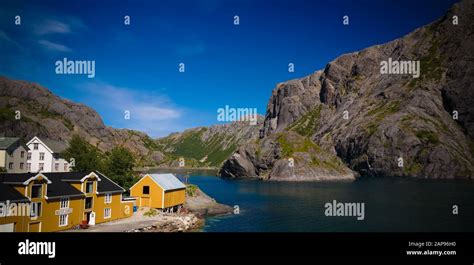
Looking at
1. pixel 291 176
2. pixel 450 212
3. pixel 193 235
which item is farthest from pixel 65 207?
pixel 291 176

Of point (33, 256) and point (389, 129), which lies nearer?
point (33, 256)

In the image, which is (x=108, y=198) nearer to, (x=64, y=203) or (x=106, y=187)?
(x=106, y=187)

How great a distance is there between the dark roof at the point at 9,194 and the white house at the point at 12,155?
159 ft

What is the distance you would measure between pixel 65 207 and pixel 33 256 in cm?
2666

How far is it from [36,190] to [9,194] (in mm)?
3982

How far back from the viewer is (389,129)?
654ft

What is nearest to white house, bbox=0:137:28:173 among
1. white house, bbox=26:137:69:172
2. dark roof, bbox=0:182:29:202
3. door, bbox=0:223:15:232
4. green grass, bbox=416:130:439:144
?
white house, bbox=26:137:69:172

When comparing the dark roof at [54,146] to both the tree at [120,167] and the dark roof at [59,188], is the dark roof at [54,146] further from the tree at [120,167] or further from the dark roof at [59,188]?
the dark roof at [59,188]

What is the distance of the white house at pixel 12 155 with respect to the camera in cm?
7419

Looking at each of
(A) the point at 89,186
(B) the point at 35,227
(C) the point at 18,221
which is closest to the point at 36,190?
(B) the point at 35,227

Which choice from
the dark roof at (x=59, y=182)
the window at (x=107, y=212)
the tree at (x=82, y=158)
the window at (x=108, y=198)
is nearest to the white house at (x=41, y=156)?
the tree at (x=82, y=158)

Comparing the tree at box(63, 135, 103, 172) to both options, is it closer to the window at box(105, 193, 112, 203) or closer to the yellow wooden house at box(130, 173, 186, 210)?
the yellow wooden house at box(130, 173, 186, 210)

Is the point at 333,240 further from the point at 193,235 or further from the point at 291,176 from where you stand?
the point at 291,176

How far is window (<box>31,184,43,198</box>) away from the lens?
115 feet
